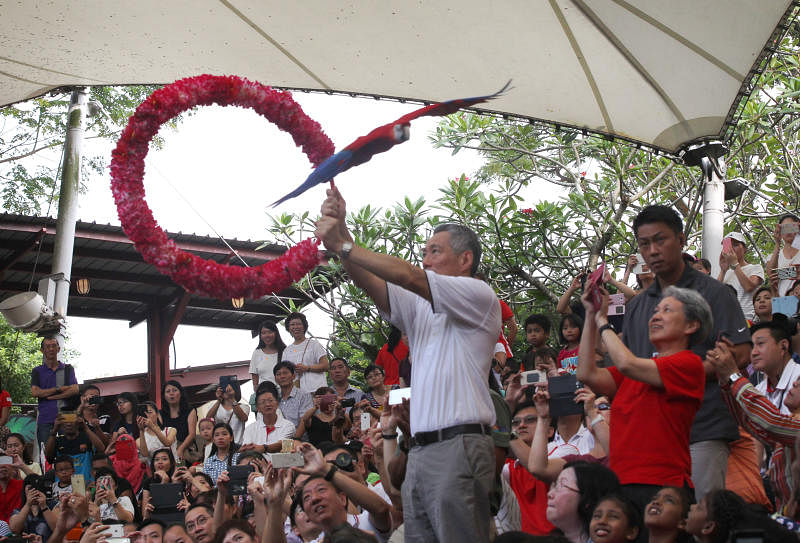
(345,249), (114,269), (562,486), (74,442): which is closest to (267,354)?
(74,442)

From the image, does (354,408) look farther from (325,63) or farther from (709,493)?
(709,493)

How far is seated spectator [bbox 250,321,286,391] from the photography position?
9289 mm

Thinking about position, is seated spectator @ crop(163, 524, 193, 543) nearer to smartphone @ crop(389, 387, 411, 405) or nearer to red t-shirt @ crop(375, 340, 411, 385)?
smartphone @ crop(389, 387, 411, 405)

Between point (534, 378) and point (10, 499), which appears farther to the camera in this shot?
point (10, 499)

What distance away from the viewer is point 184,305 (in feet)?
53.3

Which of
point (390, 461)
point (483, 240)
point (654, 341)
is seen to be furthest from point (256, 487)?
point (483, 240)

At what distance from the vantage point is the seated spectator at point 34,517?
734 centimetres

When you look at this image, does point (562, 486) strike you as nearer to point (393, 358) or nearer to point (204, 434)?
point (393, 358)

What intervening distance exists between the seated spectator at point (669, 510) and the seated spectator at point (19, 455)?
6783mm

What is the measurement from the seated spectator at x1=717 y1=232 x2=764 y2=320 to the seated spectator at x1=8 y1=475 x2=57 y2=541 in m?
6.04

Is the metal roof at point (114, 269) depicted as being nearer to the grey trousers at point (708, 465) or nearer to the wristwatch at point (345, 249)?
the grey trousers at point (708, 465)

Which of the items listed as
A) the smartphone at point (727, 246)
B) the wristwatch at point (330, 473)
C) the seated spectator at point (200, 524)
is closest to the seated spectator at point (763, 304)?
the smartphone at point (727, 246)

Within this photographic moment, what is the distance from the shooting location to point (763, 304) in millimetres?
7340

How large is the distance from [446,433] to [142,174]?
2.50 meters
